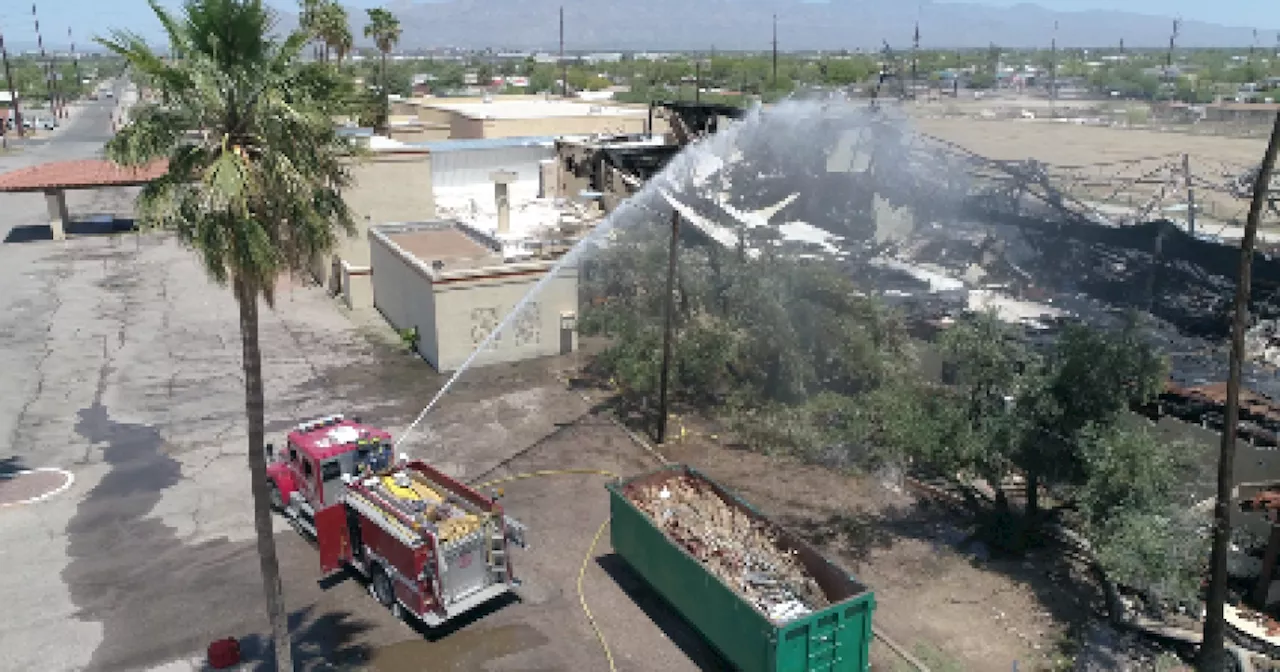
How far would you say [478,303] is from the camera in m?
29.3

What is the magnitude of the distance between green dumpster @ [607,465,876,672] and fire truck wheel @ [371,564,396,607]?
414 centimetres

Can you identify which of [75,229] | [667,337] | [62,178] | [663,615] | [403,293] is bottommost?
[663,615]

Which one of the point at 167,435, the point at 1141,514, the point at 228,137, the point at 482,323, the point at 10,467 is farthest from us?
the point at 482,323

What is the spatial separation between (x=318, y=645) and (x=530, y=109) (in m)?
55.7

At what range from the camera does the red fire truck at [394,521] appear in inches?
598

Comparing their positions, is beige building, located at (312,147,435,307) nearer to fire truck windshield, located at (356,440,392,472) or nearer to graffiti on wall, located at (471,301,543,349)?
graffiti on wall, located at (471,301,543,349)

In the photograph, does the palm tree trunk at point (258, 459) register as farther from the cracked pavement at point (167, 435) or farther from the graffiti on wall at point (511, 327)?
the graffiti on wall at point (511, 327)

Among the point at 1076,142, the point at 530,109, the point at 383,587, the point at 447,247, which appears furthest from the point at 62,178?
the point at 1076,142

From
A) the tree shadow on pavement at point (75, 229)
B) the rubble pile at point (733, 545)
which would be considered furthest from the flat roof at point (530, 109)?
the rubble pile at point (733, 545)

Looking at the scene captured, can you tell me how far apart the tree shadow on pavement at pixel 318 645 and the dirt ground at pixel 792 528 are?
432mm

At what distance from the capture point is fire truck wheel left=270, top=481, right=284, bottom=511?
19194 millimetres

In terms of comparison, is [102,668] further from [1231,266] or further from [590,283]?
[1231,266]

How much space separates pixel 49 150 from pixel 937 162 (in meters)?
81.6

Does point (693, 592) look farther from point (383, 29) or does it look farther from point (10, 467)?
point (383, 29)
